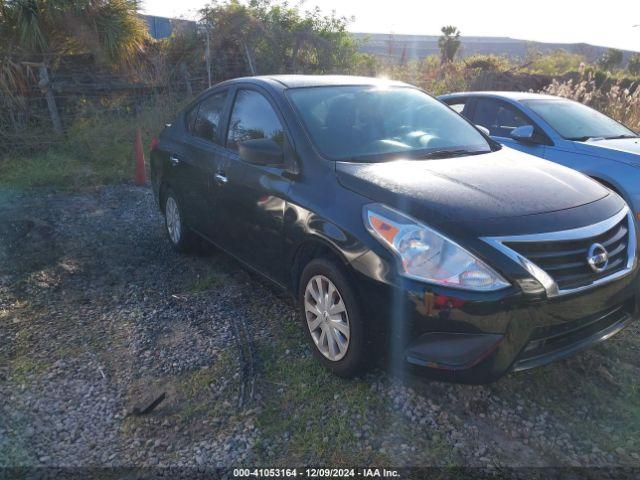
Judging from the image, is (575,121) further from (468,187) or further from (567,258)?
(567,258)

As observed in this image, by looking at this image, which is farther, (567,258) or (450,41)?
(450,41)

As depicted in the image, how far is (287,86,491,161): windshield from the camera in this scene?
11.5 feet

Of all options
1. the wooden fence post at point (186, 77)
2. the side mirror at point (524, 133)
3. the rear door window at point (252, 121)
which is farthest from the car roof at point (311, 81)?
the wooden fence post at point (186, 77)

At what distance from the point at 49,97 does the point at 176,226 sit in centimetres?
583

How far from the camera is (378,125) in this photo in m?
3.78

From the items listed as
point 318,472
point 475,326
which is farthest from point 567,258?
point 318,472

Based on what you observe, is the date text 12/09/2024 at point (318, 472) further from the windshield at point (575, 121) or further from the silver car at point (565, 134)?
the windshield at point (575, 121)

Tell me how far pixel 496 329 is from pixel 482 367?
0.66 feet

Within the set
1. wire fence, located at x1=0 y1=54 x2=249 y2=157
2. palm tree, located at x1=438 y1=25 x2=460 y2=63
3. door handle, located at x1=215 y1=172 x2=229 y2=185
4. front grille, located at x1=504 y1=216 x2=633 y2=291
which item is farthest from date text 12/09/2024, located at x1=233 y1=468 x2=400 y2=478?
palm tree, located at x1=438 y1=25 x2=460 y2=63

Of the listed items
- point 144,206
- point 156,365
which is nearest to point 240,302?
point 156,365

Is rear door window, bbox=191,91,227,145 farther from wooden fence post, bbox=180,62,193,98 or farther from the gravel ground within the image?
wooden fence post, bbox=180,62,193,98

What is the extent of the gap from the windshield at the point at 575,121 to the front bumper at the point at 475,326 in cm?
382

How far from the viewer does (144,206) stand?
7.21m

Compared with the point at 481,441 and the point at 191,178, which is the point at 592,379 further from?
the point at 191,178
